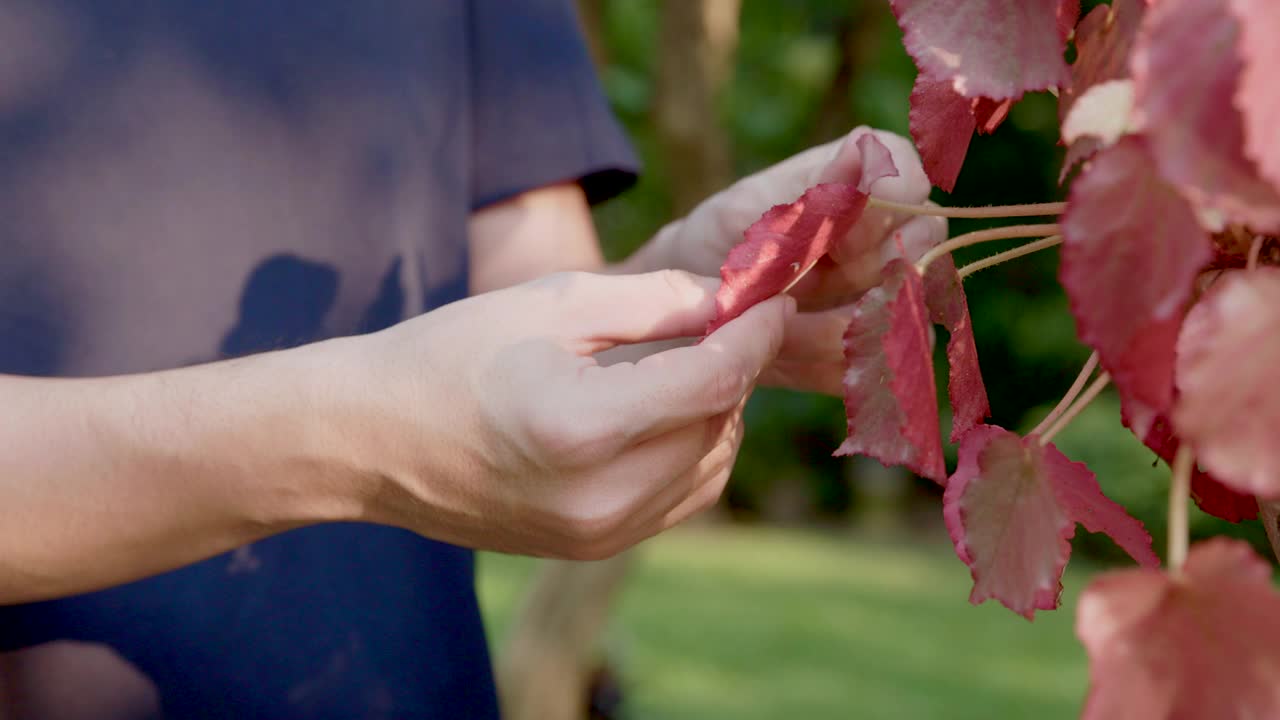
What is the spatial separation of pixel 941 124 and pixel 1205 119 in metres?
0.30

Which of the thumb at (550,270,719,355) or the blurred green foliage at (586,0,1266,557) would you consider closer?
the thumb at (550,270,719,355)

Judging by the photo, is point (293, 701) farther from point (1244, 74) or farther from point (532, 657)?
point (532, 657)

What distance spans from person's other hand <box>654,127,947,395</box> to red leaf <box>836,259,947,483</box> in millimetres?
285

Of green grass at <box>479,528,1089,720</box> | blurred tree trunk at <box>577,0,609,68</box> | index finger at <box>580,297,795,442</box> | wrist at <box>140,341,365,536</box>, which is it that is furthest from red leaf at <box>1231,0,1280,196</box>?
green grass at <box>479,528,1089,720</box>

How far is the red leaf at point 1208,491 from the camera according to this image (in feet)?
2.10

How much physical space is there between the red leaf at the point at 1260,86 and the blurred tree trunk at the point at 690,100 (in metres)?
3.50

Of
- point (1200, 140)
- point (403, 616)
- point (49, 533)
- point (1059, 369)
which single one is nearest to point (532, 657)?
point (403, 616)

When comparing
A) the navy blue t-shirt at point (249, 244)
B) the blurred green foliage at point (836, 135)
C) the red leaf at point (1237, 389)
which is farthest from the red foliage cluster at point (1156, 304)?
the blurred green foliage at point (836, 135)

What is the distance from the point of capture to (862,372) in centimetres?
65

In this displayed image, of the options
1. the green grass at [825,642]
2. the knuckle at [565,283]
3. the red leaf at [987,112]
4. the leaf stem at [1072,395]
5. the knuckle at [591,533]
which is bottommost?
the green grass at [825,642]

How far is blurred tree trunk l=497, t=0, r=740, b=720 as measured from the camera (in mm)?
3916

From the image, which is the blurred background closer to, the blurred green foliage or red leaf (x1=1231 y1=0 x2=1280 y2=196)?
the blurred green foliage

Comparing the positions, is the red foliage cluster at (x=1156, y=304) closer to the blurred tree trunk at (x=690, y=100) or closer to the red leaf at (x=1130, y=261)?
the red leaf at (x=1130, y=261)

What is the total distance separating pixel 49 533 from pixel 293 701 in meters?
0.46
